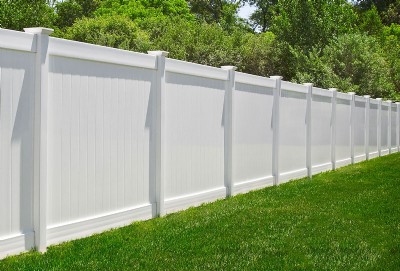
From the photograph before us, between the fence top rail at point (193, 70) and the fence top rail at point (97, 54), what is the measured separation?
1.42 ft

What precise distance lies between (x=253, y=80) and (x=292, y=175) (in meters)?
3.00

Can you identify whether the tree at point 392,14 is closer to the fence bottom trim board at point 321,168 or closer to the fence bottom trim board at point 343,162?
the fence bottom trim board at point 343,162

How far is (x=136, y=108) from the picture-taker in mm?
8742

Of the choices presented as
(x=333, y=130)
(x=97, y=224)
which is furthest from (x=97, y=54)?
(x=333, y=130)

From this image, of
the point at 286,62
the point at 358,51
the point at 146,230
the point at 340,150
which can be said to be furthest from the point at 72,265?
the point at 286,62

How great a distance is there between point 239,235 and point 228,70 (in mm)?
3982

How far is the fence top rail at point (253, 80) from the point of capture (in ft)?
39.8

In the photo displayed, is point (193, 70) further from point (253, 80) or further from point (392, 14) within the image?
point (392, 14)

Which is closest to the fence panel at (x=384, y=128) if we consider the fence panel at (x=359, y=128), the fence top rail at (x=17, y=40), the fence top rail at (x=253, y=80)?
the fence panel at (x=359, y=128)

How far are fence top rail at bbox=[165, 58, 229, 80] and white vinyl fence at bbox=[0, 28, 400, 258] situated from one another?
0.02 m

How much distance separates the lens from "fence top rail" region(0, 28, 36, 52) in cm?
639

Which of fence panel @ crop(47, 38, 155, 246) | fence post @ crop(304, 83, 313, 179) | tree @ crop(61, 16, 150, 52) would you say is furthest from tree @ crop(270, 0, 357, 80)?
fence panel @ crop(47, 38, 155, 246)

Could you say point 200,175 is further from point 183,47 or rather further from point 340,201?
point 183,47

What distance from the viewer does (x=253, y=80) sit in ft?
42.1
